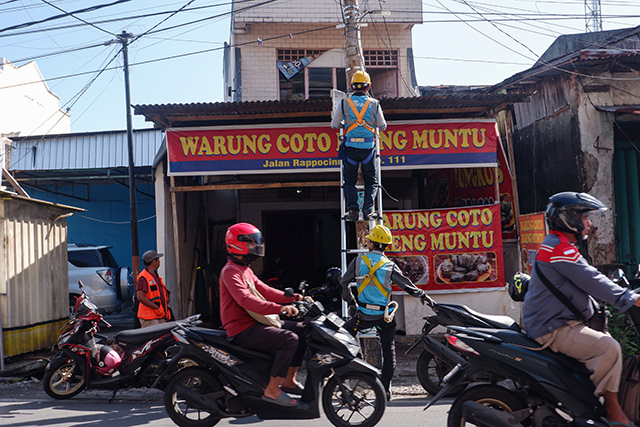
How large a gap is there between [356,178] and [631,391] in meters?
4.45

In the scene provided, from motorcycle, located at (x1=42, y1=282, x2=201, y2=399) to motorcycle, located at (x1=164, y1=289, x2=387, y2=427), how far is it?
48.6 inches

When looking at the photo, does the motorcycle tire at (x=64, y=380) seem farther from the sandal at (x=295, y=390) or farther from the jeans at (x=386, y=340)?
the jeans at (x=386, y=340)

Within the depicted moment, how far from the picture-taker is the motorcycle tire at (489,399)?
145 inches

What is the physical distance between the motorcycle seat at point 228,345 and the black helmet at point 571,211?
2.44 m

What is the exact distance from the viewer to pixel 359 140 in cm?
723

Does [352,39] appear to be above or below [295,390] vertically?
above

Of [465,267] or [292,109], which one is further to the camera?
[465,267]

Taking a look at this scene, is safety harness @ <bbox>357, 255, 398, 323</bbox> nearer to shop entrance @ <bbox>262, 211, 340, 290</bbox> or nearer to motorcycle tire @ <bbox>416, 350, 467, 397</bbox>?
motorcycle tire @ <bbox>416, 350, 467, 397</bbox>

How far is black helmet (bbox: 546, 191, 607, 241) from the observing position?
12.2ft

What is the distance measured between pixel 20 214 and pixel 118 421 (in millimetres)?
4266

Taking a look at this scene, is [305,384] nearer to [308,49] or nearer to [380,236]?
[380,236]

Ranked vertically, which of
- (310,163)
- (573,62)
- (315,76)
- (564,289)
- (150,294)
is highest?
(315,76)

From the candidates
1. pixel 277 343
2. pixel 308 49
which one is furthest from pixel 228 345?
pixel 308 49

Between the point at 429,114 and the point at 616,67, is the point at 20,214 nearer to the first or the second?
the point at 429,114
